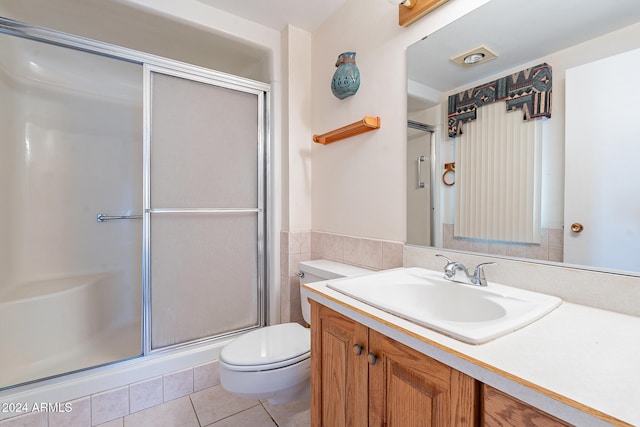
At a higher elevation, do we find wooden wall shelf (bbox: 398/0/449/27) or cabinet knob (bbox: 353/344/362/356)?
wooden wall shelf (bbox: 398/0/449/27)

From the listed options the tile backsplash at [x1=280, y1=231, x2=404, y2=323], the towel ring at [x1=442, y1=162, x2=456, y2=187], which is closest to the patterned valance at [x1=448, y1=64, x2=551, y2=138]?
the towel ring at [x1=442, y1=162, x2=456, y2=187]

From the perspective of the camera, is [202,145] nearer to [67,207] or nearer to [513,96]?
[67,207]

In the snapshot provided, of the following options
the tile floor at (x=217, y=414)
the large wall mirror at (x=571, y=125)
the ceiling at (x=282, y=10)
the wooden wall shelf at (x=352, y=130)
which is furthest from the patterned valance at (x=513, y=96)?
the tile floor at (x=217, y=414)

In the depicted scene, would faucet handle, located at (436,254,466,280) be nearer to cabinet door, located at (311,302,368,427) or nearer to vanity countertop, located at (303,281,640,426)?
vanity countertop, located at (303,281,640,426)

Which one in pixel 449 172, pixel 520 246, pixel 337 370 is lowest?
pixel 337 370

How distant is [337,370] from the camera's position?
0.89m

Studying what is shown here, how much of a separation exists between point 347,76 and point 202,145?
3.21 feet

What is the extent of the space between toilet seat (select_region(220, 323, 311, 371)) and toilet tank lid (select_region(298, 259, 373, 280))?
1.06 ft

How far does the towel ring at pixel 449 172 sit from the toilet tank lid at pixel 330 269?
0.61 m

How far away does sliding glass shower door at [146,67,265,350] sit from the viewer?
1.61 meters

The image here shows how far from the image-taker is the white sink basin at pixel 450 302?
640 millimetres

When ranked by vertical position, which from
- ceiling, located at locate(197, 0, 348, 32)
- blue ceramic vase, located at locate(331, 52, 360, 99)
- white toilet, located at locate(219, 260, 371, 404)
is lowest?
white toilet, located at locate(219, 260, 371, 404)

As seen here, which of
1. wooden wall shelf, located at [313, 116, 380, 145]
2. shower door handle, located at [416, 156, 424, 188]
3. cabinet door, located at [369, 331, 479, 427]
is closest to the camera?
cabinet door, located at [369, 331, 479, 427]

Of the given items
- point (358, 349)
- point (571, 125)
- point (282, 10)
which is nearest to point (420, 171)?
point (571, 125)
